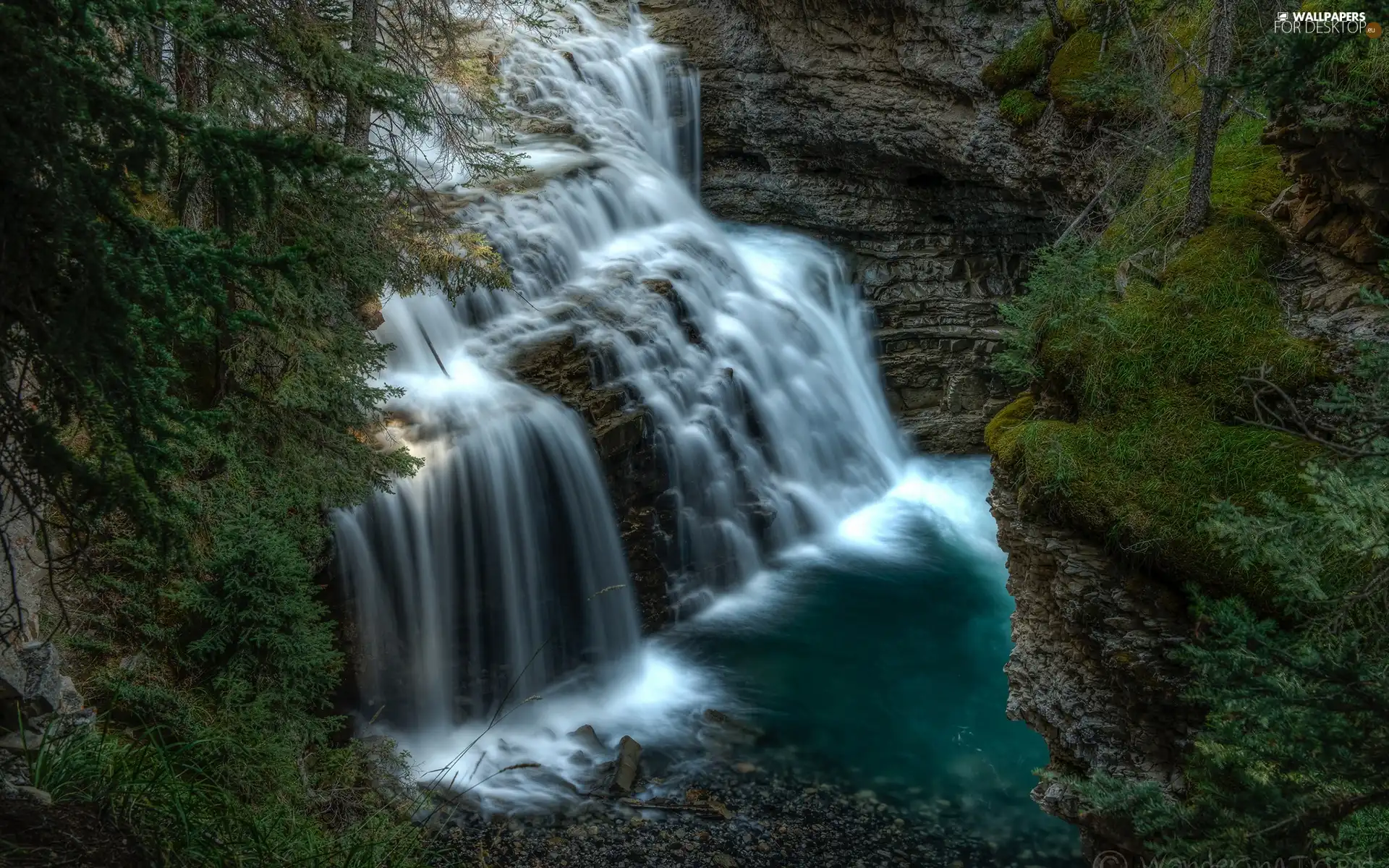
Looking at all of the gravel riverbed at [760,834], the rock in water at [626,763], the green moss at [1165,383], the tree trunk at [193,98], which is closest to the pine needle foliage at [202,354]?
the tree trunk at [193,98]

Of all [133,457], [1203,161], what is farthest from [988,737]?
[133,457]

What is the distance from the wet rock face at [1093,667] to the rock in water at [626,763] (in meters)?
2.99

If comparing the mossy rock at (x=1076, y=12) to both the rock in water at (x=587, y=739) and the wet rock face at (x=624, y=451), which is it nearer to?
the wet rock face at (x=624, y=451)

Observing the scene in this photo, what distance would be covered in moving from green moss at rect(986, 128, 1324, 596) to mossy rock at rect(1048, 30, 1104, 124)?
4151 mm

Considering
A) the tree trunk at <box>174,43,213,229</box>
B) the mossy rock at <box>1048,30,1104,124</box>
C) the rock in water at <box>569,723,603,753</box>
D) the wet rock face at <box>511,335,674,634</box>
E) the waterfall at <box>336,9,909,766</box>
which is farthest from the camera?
the mossy rock at <box>1048,30,1104,124</box>

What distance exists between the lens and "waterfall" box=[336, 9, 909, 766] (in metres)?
8.06

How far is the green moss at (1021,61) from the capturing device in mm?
11664

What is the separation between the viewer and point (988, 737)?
329 inches

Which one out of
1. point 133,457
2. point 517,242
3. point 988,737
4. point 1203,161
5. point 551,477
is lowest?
point 988,737

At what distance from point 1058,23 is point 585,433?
26.4 feet

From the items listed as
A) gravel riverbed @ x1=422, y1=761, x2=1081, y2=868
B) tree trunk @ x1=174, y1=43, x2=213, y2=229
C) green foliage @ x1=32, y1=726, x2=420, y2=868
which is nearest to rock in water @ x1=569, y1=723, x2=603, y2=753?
gravel riverbed @ x1=422, y1=761, x2=1081, y2=868

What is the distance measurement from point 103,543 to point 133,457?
3.27 metres

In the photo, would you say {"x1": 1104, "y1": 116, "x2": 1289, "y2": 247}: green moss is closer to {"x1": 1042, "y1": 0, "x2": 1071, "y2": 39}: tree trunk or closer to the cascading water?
{"x1": 1042, "y1": 0, "x2": 1071, "y2": 39}: tree trunk

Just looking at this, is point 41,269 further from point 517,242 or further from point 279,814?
point 517,242
